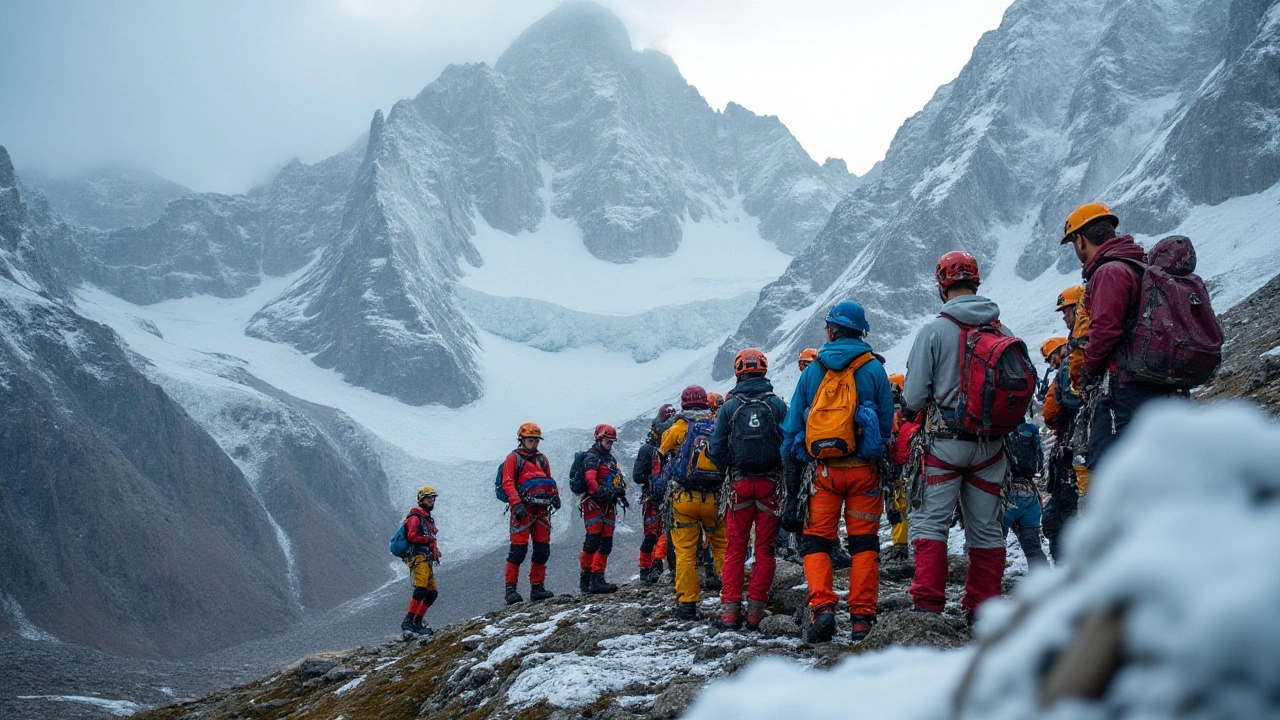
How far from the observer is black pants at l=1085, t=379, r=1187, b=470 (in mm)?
6531

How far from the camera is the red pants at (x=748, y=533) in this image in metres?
8.69

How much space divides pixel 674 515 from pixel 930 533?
14.4ft

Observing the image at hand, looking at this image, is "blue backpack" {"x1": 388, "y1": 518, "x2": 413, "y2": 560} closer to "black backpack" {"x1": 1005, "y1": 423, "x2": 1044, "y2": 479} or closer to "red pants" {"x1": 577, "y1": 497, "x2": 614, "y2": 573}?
"red pants" {"x1": 577, "y1": 497, "x2": 614, "y2": 573}

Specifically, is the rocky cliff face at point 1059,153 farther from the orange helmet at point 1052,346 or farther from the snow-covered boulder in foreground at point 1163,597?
the snow-covered boulder in foreground at point 1163,597

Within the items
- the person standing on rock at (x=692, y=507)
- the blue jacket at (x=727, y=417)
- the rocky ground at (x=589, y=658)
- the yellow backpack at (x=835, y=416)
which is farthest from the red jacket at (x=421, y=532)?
the yellow backpack at (x=835, y=416)

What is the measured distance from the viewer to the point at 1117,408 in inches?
263

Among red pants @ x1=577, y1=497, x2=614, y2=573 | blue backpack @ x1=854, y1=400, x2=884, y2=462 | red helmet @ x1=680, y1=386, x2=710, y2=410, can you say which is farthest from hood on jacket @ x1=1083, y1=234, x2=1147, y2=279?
red pants @ x1=577, y1=497, x2=614, y2=573

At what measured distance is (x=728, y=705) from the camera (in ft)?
6.30

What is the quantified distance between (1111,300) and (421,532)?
15.5 meters

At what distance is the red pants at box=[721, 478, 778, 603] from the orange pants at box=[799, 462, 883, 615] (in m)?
1.01

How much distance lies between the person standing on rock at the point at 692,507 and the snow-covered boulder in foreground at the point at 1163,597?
8667 mm

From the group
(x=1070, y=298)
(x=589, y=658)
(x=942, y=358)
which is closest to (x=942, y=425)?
(x=942, y=358)

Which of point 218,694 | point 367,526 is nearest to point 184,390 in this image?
point 367,526

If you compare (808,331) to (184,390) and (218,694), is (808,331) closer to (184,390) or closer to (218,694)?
(184,390)
